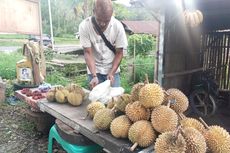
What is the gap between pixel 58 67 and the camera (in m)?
9.95

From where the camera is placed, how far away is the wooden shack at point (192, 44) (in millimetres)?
4891

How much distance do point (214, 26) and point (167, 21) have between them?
96.4 inches

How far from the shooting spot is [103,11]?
3355 millimetres

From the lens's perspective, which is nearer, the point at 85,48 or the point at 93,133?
the point at 93,133

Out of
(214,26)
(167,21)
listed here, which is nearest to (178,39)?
(167,21)

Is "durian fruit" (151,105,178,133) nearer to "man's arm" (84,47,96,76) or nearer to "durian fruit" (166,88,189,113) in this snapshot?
"durian fruit" (166,88,189,113)

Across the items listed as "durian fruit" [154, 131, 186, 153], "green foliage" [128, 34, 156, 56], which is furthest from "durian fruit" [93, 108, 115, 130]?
"green foliage" [128, 34, 156, 56]

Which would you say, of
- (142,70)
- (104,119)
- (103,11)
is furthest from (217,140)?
(142,70)

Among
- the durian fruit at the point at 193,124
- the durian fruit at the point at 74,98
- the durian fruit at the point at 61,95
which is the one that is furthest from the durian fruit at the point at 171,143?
the durian fruit at the point at 61,95

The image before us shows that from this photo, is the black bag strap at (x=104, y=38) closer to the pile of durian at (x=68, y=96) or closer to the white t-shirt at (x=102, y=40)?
the white t-shirt at (x=102, y=40)

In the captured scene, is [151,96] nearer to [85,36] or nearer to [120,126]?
[120,126]

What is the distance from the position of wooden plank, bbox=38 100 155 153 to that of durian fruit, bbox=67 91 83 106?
0.17ft

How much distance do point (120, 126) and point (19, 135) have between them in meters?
3.13

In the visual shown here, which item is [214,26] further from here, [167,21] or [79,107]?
[79,107]
